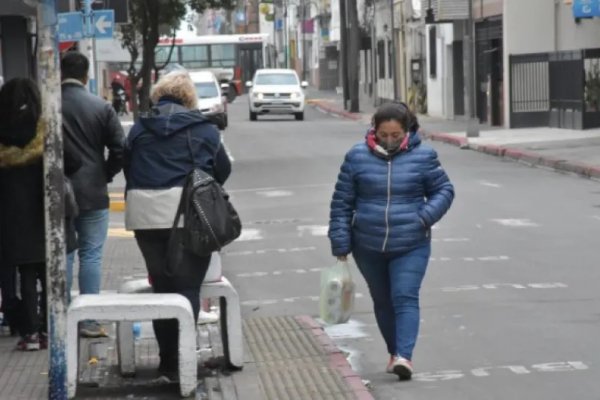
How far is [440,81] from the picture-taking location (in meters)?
51.5

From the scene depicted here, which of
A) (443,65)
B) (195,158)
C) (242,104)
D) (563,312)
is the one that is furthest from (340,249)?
(242,104)

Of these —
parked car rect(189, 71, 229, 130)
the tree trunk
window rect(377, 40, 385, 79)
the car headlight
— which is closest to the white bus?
window rect(377, 40, 385, 79)

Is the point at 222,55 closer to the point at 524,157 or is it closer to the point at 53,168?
the point at 524,157

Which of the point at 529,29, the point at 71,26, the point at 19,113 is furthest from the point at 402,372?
the point at 529,29

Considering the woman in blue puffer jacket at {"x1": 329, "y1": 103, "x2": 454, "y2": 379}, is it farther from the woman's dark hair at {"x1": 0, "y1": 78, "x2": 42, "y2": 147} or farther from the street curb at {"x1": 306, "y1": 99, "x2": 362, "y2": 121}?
the street curb at {"x1": 306, "y1": 99, "x2": 362, "y2": 121}

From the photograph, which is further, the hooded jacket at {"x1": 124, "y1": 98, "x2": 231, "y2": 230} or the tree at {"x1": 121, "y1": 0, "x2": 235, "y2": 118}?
the tree at {"x1": 121, "y1": 0, "x2": 235, "y2": 118}

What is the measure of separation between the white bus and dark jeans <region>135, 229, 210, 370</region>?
69020 mm

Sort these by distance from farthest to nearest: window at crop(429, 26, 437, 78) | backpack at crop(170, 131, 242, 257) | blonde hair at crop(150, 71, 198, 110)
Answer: window at crop(429, 26, 437, 78)
blonde hair at crop(150, 71, 198, 110)
backpack at crop(170, 131, 242, 257)

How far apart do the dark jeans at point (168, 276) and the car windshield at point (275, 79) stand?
47.0 metres

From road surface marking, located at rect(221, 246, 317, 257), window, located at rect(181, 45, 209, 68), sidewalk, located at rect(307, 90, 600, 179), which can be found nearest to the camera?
road surface marking, located at rect(221, 246, 317, 257)

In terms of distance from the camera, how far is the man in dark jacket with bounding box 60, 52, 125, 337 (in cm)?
991

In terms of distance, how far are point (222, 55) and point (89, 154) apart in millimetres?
70847

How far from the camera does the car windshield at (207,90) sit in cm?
4588

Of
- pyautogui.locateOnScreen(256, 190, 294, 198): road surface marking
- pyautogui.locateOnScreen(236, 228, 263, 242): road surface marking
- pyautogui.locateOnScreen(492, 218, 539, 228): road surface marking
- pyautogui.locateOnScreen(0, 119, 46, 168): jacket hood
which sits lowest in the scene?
pyautogui.locateOnScreen(256, 190, 294, 198): road surface marking
